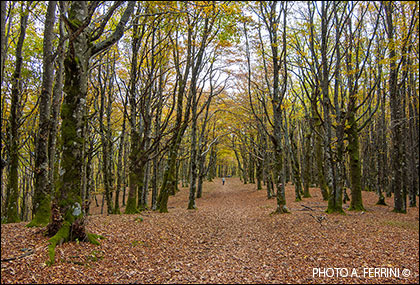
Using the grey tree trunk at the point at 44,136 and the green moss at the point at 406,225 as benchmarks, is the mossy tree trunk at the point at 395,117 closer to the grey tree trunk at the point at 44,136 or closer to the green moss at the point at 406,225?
the green moss at the point at 406,225

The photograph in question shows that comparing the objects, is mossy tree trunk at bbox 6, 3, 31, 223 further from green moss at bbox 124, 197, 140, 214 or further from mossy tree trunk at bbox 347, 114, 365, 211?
mossy tree trunk at bbox 347, 114, 365, 211

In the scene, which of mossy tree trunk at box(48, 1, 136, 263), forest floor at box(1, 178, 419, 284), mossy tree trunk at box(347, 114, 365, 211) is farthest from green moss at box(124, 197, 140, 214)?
mossy tree trunk at box(347, 114, 365, 211)

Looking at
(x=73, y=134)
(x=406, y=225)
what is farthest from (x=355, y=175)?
(x=73, y=134)

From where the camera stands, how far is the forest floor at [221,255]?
15.3 feet

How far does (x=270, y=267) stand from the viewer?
219 inches

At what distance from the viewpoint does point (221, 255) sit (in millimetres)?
6625

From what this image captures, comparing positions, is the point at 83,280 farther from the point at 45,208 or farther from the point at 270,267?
the point at 45,208

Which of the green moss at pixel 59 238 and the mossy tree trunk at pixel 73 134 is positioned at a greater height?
the mossy tree trunk at pixel 73 134

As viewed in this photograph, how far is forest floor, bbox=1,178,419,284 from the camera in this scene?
15.3ft

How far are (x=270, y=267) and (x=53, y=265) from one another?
14.6 ft

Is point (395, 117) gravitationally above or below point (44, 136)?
above

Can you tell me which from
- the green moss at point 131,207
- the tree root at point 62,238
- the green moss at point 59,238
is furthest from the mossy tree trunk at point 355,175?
the green moss at point 59,238

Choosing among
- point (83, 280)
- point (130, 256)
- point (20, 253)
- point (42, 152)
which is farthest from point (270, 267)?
point (42, 152)

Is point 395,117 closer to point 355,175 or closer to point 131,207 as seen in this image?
point 355,175
